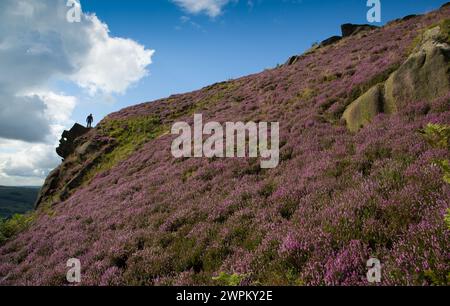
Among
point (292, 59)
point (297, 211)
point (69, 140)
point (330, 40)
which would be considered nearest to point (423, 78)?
point (297, 211)

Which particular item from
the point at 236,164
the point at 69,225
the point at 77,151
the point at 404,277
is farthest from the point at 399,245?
the point at 77,151

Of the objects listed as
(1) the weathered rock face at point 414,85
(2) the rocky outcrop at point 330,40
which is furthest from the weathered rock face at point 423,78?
(2) the rocky outcrop at point 330,40

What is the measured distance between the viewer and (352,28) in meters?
46.1

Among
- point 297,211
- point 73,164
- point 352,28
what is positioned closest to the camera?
point 297,211

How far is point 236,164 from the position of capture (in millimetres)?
13023

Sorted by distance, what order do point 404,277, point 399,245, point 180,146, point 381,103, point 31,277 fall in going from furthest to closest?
point 180,146 < point 381,103 < point 31,277 < point 399,245 < point 404,277

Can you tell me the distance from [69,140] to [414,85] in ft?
111

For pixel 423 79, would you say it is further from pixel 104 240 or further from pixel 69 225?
pixel 69 225

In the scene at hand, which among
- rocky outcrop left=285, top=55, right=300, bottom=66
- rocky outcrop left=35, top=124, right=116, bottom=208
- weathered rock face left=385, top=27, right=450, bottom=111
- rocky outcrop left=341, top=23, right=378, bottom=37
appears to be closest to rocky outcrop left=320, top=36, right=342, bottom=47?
rocky outcrop left=341, top=23, right=378, bottom=37

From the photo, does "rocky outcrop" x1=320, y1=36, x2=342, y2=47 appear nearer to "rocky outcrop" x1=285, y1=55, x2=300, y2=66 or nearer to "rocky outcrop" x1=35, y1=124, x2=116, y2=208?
"rocky outcrop" x1=285, y1=55, x2=300, y2=66

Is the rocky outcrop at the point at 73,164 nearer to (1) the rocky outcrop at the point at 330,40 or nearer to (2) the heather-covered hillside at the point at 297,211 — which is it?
(2) the heather-covered hillside at the point at 297,211

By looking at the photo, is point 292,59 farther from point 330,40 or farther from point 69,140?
point 69,140

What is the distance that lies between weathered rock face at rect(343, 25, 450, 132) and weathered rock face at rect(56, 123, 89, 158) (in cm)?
2983
